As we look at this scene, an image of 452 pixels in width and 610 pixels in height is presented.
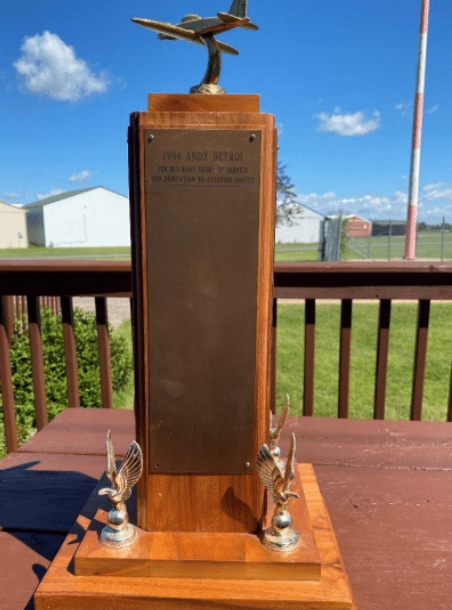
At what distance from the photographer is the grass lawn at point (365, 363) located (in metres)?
4.44

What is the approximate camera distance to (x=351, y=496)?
1.39m

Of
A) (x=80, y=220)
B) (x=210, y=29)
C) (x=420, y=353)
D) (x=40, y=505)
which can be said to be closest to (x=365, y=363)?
(x=420, y=353)

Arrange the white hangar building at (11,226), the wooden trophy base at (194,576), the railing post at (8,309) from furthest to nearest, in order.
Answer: the white hangar building at (11,226) → the railing post at (8,309) → the wooden trophy base at (194,576)

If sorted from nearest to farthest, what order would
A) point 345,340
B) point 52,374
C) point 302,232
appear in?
point 345,340 < point 52,374 < point 302,232

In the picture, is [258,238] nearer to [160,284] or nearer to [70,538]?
[160,284]

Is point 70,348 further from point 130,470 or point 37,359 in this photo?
point 130,470

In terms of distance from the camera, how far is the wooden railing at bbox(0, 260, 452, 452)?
6.89ft

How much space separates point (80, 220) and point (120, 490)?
151 feet

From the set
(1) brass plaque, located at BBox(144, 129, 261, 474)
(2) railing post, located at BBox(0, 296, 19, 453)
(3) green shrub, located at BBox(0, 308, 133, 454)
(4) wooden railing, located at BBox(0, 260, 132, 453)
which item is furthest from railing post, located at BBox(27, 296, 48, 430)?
(3) green shrub, located at BBox(0, 308, 133, 454)

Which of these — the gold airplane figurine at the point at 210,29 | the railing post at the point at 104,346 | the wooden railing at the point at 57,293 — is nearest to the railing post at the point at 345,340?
the wooden railing at the point at 57,293

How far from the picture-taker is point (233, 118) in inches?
37.5

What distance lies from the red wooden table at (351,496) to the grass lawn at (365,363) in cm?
249

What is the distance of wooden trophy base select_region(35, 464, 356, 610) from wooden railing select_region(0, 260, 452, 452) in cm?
122

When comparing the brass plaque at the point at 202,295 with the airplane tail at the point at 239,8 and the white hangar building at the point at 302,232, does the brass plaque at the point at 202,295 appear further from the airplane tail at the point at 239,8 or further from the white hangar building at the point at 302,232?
the white hangar building at the point at 302,232
